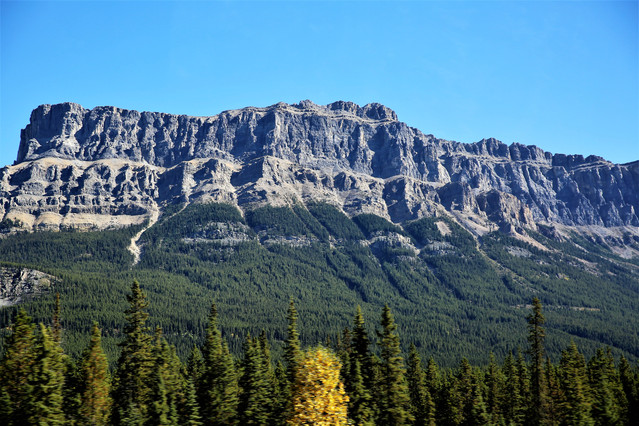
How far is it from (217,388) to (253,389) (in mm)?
4688

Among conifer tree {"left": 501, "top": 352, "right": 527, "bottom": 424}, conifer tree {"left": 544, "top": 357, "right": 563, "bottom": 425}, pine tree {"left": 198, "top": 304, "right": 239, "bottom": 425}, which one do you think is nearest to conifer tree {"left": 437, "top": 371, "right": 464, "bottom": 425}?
conifer tree {"left": 501, "top": 352, "right": 527, "bottom": 424}

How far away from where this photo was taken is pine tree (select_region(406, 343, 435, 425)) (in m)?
80.6

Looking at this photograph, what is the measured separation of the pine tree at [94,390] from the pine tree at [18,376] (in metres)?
10.3

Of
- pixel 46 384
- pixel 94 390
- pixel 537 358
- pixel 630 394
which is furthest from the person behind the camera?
pixel 630 394

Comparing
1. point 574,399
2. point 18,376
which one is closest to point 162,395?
point 18,376

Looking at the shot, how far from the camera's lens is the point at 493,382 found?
94.6 m

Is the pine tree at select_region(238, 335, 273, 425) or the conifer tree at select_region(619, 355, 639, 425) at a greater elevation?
the pine tree at select_region(238, 335, 273, 425)

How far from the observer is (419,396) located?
9025 cm

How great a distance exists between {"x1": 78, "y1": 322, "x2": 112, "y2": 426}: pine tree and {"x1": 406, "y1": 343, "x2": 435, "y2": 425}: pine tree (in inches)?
1731

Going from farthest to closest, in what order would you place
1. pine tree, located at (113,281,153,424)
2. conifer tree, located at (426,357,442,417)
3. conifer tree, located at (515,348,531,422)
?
conifer tree, located at (426,357,442,417) → conifer tree, located at (515,348,531,422) → pine tree, located at (113,281,153,424)

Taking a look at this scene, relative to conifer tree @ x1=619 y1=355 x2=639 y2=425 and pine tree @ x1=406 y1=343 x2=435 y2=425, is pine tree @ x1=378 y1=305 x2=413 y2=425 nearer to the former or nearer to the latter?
pine tree @ x1=406 y1=343 x2=435 y2=425

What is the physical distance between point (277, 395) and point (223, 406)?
1295cm

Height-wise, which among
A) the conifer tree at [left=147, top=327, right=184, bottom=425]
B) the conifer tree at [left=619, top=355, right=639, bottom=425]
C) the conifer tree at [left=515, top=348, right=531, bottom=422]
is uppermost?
the conifer tree at [left=147, top=327, right=184, bottom=425]

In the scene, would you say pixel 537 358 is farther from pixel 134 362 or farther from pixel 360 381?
pixel 134 362
